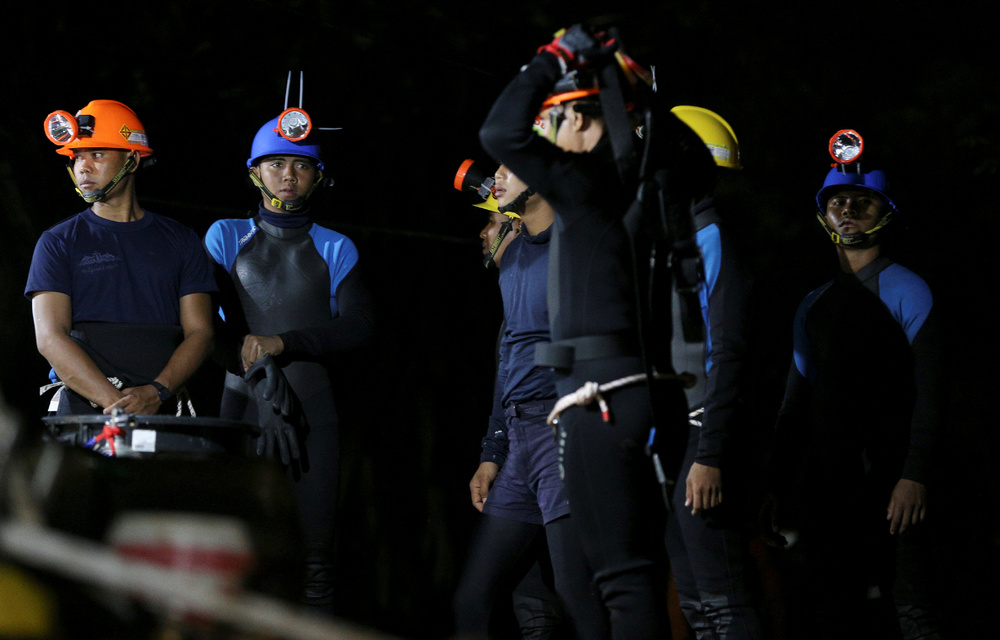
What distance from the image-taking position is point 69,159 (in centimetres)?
409

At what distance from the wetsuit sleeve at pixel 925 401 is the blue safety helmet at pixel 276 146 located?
7.43 feet

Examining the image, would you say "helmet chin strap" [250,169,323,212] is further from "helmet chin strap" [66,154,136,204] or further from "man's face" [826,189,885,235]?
"man's face" [826,189,885,235]

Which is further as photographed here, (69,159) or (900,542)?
(69,159)

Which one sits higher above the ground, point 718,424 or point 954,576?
point 718,424

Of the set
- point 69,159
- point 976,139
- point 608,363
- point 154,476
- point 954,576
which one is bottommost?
point 954,576

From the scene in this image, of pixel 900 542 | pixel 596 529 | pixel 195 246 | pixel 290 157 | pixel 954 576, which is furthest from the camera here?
pixel 954 576

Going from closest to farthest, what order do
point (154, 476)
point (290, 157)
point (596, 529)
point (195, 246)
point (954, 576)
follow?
point (154, 476) < point (596, 529) < point (195, 246) < point (290, 157) < point (954, 576)

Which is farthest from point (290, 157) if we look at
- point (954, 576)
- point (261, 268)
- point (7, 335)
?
point (954, 576)

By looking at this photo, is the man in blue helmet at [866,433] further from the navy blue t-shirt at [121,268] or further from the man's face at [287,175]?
the navy blue t-shirt at [121,268]

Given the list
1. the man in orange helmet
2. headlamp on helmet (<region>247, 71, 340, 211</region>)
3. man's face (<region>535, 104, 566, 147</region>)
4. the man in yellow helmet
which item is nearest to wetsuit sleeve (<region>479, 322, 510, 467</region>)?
the man in yellow helmet

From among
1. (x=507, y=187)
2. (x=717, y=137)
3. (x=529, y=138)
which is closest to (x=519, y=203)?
(x=507, y=187)

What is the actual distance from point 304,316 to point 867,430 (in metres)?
1.99

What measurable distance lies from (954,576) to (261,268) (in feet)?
11.4

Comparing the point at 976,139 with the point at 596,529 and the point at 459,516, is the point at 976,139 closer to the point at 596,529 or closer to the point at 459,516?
the point at 459,516
